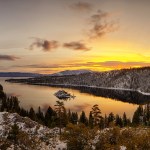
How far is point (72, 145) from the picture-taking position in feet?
198

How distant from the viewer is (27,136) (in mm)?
78938

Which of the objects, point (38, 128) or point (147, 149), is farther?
point (38, 128)

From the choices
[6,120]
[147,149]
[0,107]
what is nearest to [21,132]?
[6,120]

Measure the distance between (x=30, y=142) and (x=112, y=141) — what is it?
22.6 metres

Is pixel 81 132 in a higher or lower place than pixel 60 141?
higher

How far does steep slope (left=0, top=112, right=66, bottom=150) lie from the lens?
72.9m

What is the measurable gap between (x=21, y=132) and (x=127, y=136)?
2903 cm

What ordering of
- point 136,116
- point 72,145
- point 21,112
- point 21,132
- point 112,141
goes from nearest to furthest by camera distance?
1. point 72,145
2. point 112,141
3. point 21,132
4. point 136,116
5. point 21,112

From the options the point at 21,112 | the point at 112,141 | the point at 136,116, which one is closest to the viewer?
the point at 112,141

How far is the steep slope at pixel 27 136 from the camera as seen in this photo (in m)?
72.9

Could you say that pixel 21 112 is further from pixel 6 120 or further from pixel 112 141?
pixel 112 141

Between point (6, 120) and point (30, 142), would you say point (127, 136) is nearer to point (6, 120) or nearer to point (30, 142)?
point (30, 142)

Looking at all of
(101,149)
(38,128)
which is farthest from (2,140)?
(101,149)

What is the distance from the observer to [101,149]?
6141 centimetres
